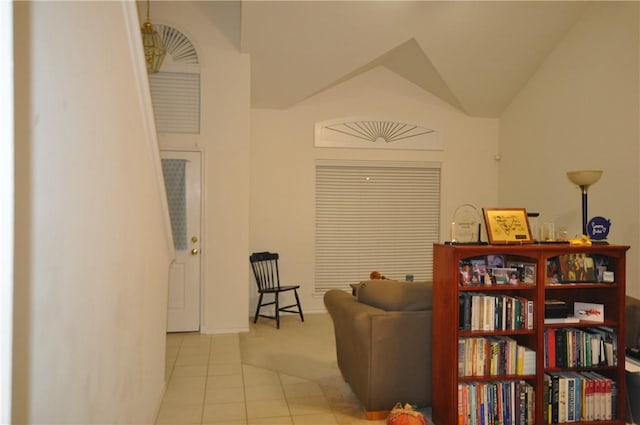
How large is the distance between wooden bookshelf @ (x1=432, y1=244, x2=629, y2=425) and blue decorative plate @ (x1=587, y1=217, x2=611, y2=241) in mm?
165

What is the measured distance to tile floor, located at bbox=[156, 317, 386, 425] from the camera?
9.72 feet

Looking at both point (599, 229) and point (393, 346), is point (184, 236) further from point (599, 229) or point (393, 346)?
point (599, 229)

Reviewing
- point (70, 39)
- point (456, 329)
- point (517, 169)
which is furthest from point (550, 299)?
point (517, 169)

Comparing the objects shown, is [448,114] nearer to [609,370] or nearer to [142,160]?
[609,370]

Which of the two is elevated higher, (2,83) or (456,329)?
(2,83)

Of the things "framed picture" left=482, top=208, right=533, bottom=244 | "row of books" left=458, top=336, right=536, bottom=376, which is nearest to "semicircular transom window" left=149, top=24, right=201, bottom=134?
"framed picture" left=482, top=208, right=533, bottom=244

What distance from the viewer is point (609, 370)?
114 inches

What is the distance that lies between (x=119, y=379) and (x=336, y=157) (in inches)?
182

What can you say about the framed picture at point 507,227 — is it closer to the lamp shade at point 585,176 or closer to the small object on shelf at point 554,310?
the small object on shelf at point 554,310

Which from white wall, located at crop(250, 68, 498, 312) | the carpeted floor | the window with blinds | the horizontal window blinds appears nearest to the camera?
the carpeted floor

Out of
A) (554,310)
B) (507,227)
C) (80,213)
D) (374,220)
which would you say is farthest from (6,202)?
(374,220)

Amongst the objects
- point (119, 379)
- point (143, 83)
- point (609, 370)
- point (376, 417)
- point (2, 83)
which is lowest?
point (376, 417)

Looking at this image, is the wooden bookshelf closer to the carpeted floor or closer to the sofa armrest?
the sofa armrest

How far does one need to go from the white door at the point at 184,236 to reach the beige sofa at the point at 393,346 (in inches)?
102
